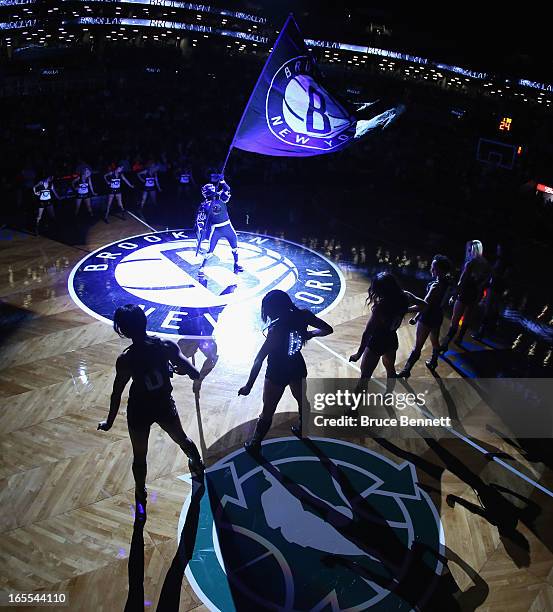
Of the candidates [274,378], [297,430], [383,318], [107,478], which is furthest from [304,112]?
[107,478]

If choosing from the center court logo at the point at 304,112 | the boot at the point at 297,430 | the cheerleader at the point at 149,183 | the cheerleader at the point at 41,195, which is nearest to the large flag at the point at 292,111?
the center court logo at the point at 304,112

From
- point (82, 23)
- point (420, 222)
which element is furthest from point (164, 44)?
point (420, 222)

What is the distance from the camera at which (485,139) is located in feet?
66.3

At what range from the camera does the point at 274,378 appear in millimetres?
5406

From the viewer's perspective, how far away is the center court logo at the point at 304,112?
741 cm

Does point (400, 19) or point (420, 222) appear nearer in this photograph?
point (420, 222)

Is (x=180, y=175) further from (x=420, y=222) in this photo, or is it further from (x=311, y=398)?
(x=311, y=398)

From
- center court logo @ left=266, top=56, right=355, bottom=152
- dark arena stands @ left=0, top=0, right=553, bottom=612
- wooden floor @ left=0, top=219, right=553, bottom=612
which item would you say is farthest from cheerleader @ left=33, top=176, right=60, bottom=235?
center court logo @ left=266, top=56, right=355, bottom=152

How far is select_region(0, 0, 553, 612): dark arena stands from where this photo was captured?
4.52m

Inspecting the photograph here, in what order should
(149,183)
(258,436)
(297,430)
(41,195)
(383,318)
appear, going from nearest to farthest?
(258,436)
(383,318)
(297,430)
(41,195)
(149,183)

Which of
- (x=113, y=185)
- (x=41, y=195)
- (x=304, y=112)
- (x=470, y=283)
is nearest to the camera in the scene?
(x=304, y=112)

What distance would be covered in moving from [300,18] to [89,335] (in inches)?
1399

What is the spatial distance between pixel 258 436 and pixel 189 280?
5192 millimetres

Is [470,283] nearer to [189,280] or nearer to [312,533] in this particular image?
[312,533]
